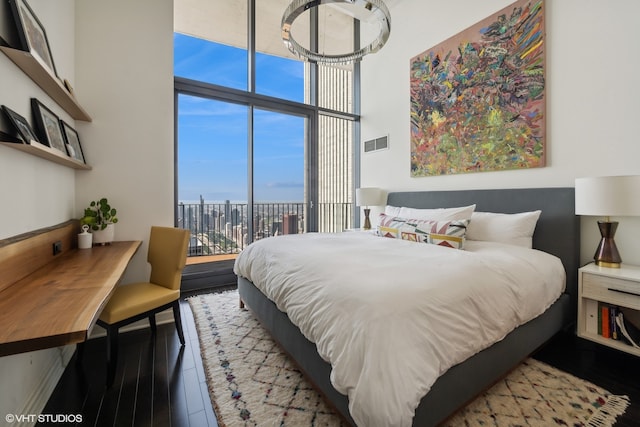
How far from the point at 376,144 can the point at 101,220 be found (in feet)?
12.4

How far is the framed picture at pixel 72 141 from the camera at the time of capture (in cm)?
196

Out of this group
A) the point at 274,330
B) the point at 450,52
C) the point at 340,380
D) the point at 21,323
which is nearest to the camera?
the point at 21,323

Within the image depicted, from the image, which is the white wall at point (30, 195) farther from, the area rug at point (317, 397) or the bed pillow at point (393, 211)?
the bed pillow at point (393, 211)

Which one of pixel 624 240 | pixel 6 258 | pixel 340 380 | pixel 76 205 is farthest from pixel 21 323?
pixel 624 240

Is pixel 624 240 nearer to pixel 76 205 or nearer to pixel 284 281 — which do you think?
pixel 284 281

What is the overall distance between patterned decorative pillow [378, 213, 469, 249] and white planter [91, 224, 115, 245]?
8.57 ft

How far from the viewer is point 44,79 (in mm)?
1580

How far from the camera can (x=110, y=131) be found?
245cm

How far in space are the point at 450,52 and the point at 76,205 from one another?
167 inches

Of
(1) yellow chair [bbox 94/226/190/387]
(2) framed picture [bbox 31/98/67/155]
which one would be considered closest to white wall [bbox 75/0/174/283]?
(1) yellow chair [bbox 94/226/190/387]

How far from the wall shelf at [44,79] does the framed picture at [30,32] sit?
37mm

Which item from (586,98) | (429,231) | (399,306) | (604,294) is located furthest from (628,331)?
(399,306)

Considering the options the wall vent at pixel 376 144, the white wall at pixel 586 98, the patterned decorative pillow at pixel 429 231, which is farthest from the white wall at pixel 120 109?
the white wall at pixel 586 98

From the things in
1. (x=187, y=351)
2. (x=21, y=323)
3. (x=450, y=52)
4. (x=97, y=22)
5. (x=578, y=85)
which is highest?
(x=450, y=52)
